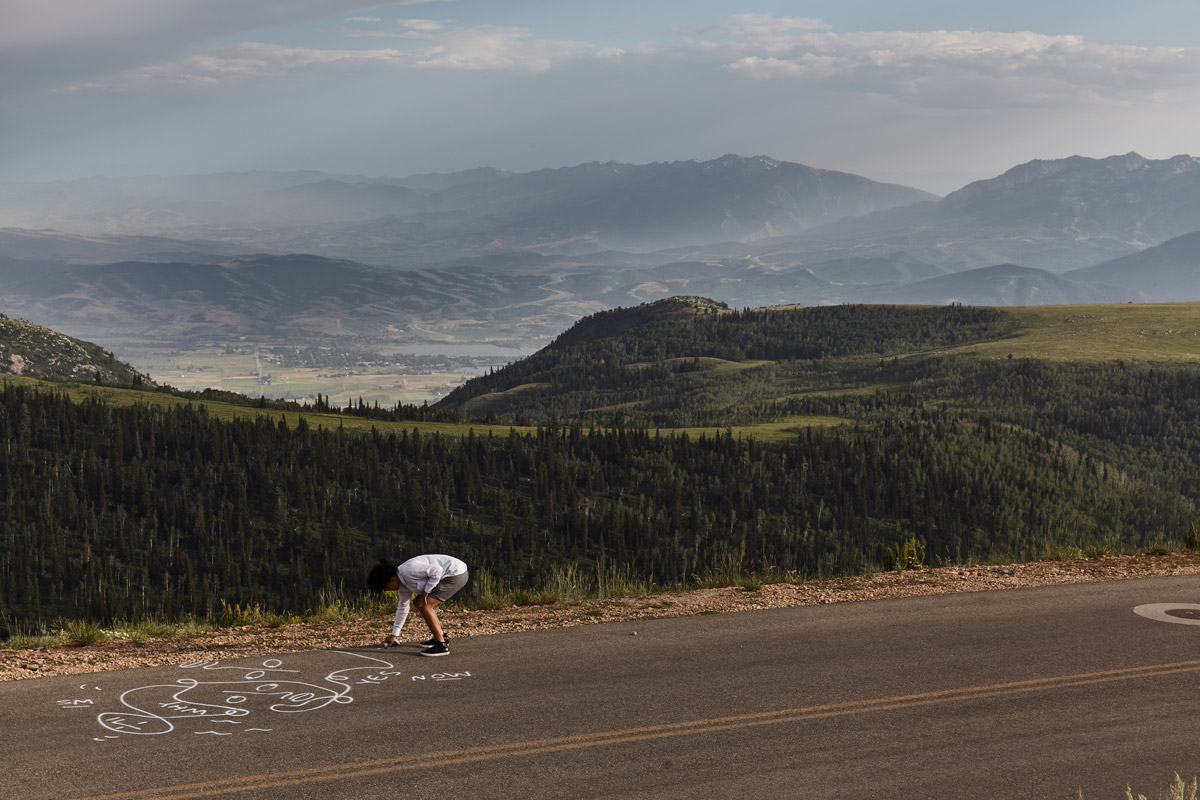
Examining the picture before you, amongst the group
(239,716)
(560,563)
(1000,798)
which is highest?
(239,716)

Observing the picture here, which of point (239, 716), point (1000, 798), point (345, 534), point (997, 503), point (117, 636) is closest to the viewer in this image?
point (1000, 798)

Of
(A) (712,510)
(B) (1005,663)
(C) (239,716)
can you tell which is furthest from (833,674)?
(A) (712,510)

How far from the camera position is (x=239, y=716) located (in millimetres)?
17812

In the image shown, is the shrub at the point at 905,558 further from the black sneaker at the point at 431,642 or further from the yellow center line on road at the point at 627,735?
the black sneaker at the point at 431,642

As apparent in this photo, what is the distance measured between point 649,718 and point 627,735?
34.8 inches

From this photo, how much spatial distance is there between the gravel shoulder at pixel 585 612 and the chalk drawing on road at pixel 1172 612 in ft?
12.1

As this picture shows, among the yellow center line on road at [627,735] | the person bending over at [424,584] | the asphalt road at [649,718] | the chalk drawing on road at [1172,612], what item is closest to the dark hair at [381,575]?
the person bending over at [424,584]

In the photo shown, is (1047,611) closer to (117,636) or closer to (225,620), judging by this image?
(225,620)

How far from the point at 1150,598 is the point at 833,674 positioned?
39.6 feet

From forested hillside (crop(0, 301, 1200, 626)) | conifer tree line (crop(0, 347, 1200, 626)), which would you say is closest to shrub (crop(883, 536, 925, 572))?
conifer tree line (crop(0, 347, 1200, 626))

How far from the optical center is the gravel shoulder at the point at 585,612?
71.2ft

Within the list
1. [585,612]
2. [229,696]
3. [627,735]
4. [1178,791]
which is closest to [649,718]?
[627,735]

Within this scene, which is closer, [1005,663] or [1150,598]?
[1005,663]

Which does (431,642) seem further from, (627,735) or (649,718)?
(627,735)
